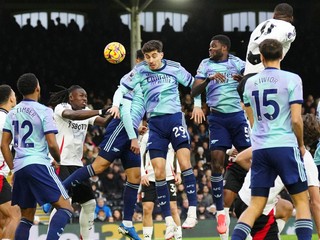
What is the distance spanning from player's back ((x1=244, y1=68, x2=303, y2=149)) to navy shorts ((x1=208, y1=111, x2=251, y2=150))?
9.72 feet

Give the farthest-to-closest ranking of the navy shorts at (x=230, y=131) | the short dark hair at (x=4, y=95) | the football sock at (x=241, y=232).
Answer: the navy shorts at (x=230, y=131) → the short dark hair at (x=4, y=95) → the football sock at (x=241, y=232)

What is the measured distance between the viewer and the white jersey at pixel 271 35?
34.8 ft

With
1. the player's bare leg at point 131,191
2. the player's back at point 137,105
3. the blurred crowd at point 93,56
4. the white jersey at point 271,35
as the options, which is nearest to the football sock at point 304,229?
the white jersey at point 271,35

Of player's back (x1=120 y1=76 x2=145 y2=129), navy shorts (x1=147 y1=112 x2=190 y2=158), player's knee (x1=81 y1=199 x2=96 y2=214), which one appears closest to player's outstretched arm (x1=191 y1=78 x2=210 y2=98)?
navy shorts (x1=147 y1=112 x2=190 y2=158)

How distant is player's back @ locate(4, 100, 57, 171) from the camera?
9789 millimetres

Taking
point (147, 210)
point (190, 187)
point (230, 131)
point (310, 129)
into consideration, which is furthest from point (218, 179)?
point (147, 210)

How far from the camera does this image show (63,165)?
12.6m

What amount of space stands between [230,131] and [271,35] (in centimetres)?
179

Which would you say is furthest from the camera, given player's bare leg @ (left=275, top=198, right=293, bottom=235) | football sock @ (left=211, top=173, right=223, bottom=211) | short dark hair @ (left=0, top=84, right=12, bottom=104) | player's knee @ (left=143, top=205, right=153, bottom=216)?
player's knee @ (left=143, top=205, right=153, bottom=216)

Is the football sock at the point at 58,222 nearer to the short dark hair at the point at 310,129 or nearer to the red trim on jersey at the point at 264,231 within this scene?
the red trim on jersey at the point at 264,231

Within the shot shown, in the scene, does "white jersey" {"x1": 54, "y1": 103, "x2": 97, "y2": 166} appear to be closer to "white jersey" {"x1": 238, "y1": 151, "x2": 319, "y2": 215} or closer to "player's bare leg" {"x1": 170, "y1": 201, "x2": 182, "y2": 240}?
"player's bare leg" {"x1": 170, "y1": 201, "x2": 182, "y2": 240}

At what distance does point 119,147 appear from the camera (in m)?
12.0

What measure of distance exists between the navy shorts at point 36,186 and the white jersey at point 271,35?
2.93 metres

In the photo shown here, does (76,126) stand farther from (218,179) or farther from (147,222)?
(218,179)
